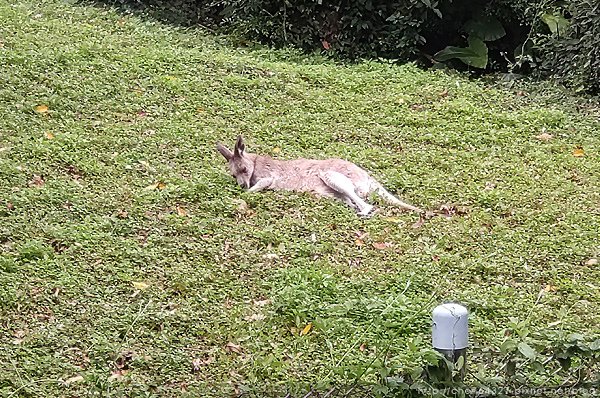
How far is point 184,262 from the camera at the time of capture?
5402 mm

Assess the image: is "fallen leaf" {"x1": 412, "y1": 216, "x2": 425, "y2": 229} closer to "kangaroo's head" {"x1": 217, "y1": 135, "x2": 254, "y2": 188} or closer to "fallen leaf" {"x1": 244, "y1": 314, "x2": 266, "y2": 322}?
"kangaroo's head" {"x1": 217, "y1": 135, "x2": 254, "y2": 188}

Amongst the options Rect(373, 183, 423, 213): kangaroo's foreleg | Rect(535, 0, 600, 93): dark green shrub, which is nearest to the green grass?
Rect(373, 183, 423, 213): kangaroo's foreleg

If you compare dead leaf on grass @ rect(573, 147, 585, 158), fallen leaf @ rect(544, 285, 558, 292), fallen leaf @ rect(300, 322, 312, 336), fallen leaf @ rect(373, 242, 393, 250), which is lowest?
dead leaf on grass @ rect(573, 147, 585, 158)

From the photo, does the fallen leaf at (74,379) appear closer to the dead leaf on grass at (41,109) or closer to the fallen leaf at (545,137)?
the dead leaf on grass at (41,109)

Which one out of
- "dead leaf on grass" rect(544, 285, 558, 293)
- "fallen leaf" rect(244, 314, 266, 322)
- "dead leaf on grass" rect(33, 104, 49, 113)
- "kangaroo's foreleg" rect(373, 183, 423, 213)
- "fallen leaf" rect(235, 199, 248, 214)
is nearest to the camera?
"fallen leaf" rect(244, 314, 266, 322)

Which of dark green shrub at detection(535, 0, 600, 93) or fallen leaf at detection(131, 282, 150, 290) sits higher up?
dark green shrub at detection(535, 0, 600, 93)

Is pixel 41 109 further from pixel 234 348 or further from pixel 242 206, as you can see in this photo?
pixel 234 348

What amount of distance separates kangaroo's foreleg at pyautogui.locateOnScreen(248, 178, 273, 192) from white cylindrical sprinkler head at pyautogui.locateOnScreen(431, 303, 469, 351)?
12.2 ft

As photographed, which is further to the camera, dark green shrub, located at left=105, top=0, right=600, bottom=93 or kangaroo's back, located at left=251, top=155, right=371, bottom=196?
dark green shrub, located at left=105, top=0, right=600, bottom=93

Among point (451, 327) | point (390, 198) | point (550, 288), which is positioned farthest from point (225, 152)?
point (451, 327)

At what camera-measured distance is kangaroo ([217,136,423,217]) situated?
642 centimetres

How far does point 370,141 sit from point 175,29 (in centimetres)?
411

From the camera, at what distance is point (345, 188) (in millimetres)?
6371

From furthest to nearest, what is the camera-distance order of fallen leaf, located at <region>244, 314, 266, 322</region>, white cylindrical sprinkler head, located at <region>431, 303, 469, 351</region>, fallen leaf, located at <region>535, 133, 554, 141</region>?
fallen leaf, located at <region>535, 133, 554, 141</region> < fallen leaf, located at <region>244, 314, 266, 322</region> < white cylindrical sprinkler head, located at <region>431, 303, 469, 351</region>
